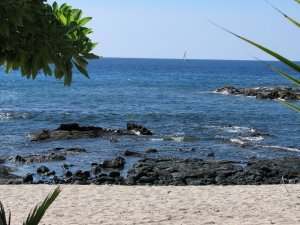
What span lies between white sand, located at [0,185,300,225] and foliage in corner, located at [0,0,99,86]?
8748mm

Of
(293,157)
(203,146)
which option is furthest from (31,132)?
(293,157)

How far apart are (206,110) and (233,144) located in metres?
18.7

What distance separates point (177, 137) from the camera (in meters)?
31.9

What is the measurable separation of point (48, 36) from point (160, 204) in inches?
438

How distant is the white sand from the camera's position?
38.8ft

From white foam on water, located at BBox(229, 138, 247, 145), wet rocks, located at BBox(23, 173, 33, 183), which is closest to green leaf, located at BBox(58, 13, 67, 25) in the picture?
wet rocks, located at BBox(23, 173, 33, 183)

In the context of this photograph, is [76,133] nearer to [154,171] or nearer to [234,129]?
[234,129]

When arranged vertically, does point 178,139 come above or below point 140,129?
below

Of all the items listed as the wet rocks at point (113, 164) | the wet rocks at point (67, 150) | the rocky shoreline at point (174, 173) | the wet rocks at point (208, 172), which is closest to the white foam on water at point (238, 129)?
the wet rocks at point (208, 172)

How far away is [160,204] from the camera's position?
536 inches

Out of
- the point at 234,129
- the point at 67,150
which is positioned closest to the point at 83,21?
the point at 67,150

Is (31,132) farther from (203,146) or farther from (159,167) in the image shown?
(159,167)

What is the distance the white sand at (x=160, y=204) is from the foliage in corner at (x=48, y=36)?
875 cm

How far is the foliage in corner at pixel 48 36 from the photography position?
110 inches
